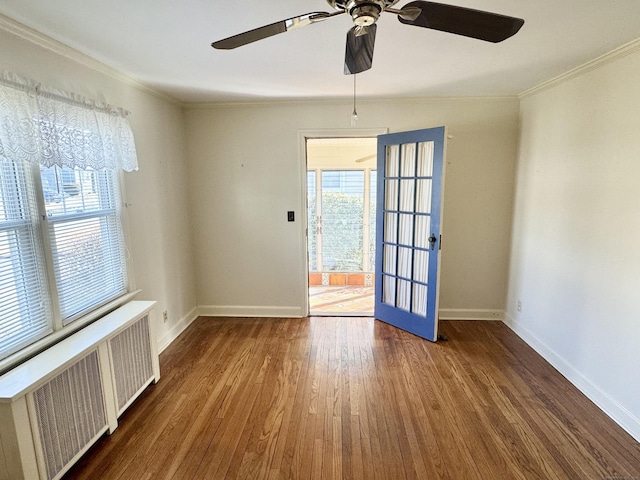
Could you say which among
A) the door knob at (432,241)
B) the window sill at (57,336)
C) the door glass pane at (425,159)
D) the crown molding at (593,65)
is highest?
the crown molding at (593,65)

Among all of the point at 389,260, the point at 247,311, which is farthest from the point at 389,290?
the point at 247,311

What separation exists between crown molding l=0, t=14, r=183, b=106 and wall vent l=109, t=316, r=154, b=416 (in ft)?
5.67

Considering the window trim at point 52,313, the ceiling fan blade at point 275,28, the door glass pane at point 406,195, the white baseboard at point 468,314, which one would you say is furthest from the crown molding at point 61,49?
the white baseboard at point 468,314

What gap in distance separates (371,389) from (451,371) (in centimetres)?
72

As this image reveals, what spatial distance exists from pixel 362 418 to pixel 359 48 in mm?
2128

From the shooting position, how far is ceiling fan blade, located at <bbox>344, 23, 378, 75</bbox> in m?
1.34

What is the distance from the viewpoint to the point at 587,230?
2404mm

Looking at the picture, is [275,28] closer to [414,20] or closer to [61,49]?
[414,20]

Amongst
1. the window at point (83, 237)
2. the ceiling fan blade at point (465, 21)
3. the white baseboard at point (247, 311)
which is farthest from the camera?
the white baseboard at point (247, 311)

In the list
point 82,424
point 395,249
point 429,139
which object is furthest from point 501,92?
point 82,424

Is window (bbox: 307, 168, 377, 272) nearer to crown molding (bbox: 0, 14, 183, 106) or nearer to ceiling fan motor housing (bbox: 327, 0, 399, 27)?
crown molding (bbox: 0, 14, 183, 106)

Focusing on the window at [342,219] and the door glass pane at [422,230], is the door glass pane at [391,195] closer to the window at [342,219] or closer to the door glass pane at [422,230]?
the door glass pane at [422,230]

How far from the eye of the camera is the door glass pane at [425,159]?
3.10 m

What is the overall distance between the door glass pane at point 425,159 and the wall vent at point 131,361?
2.64 meters
